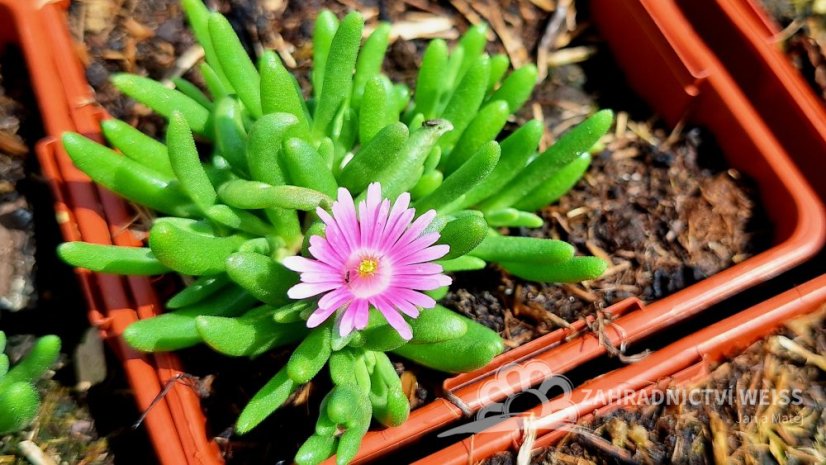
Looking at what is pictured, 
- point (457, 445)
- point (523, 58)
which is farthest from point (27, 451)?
point (523, 58)

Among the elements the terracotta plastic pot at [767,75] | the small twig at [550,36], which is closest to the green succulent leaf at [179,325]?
the small twig at [550,36]

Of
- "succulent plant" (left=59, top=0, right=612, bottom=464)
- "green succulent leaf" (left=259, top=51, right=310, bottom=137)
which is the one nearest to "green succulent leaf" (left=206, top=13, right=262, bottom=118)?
"succulent plant" (left=59, top=0, right=612, bottom=464)

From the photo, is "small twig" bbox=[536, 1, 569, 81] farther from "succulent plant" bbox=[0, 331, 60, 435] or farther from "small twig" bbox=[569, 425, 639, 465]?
"succulent plant" bbox=[0, 331, 60, 435]

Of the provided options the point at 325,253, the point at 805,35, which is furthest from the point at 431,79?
the point at 805,35

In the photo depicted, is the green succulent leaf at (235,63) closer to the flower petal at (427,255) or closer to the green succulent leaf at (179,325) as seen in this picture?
the green succulent leaf at (179,325)

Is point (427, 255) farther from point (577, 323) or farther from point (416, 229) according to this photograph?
point (577, 323)
